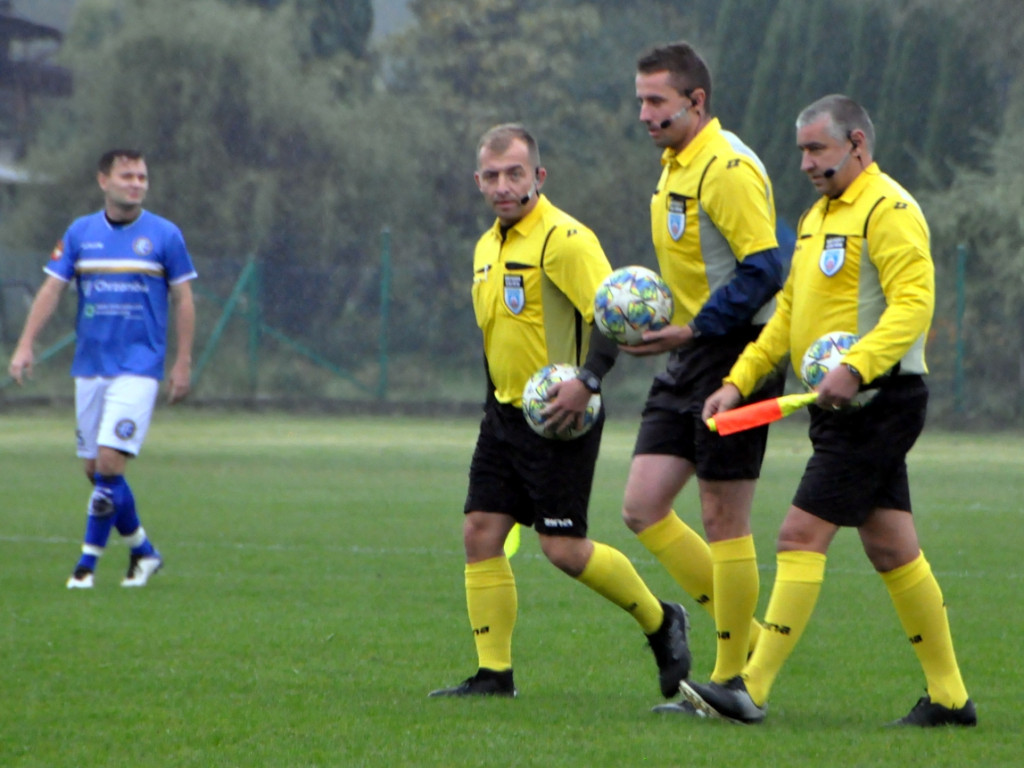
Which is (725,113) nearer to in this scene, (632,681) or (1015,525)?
(1015,525)

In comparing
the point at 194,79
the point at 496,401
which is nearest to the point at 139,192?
the point at 496,401

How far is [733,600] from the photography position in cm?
561

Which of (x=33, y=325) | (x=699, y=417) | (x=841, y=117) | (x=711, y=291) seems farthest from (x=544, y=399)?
(x=33, y=325)

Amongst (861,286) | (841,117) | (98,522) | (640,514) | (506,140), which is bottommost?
(98,522)

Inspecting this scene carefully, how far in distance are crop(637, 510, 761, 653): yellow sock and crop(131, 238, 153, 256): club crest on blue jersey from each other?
3874 mm

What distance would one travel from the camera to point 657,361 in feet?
92.5

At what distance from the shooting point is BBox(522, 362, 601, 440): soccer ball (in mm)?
5469

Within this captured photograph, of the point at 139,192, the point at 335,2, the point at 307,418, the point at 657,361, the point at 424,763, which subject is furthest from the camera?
the point at 335,2

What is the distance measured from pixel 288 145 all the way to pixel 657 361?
47.9ft

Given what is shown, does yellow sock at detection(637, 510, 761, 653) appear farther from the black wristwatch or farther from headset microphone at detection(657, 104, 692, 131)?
headset microphone at detection(657, 104, 692, 131)

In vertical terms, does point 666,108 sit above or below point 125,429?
above

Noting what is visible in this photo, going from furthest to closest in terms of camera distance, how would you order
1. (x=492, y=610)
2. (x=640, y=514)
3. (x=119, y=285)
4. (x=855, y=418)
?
1. (x=119, y=285)
2. (x=640, y=514)
3. (x=492, y=610)
4. (x=855, y=418)

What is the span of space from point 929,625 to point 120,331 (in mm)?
4986

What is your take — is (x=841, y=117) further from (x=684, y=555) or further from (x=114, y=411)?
(x=114, y=411)
